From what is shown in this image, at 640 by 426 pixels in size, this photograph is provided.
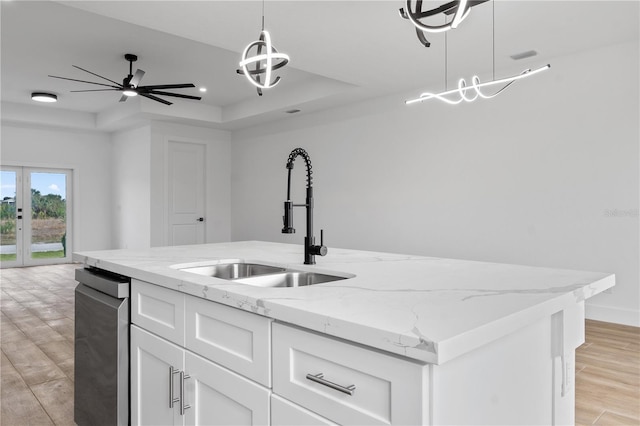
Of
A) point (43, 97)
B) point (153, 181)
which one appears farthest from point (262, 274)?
point (43, 97)

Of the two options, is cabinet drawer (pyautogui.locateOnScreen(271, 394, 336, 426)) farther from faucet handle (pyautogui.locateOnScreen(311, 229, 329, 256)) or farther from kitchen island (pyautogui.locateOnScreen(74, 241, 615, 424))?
faucet handle (pyautogui.locateOnScreen(311, 229, 329, 256))

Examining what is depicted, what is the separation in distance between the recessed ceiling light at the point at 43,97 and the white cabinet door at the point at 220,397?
662 cm

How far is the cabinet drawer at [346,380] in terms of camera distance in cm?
78

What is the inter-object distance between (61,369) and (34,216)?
628 cm

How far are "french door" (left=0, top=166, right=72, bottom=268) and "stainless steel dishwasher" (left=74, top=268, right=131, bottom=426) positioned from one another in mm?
7212

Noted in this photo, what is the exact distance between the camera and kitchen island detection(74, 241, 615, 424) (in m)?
0.82

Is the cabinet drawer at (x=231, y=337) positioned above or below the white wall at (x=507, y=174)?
below

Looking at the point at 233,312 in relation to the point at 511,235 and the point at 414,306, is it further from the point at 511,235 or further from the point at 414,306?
the point at 511,235

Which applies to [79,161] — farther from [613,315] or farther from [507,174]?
[613,315]

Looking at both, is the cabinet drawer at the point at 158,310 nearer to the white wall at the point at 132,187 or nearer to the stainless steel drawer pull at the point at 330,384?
the stainless steel drawer pull at the point at 330,384

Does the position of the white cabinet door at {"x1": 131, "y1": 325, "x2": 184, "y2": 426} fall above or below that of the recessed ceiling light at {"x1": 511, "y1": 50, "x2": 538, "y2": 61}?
below

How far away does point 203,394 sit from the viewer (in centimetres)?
131

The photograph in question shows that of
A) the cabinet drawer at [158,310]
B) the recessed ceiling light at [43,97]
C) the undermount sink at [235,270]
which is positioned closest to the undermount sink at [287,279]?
the undermount sink at [235,270]

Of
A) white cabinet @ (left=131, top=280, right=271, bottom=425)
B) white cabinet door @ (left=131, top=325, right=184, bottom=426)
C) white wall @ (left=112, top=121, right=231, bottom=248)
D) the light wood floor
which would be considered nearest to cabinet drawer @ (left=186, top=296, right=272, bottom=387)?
white cabinet @ (left=131, top=280, right=271, bottom=425)
